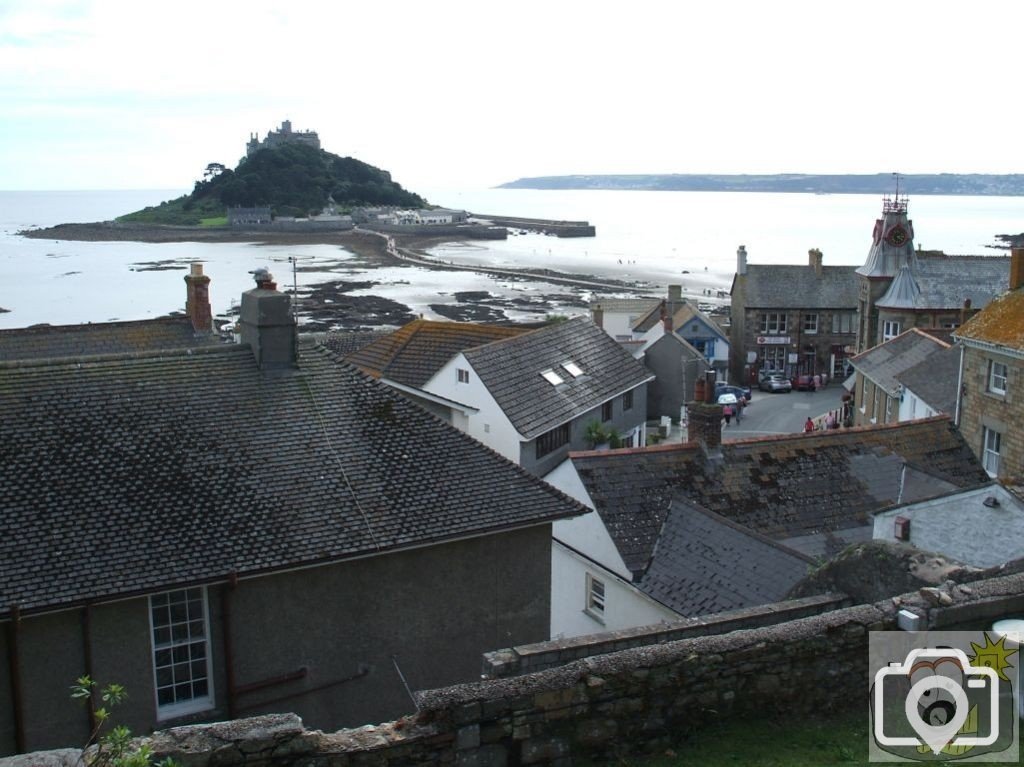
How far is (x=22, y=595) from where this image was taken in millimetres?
11102

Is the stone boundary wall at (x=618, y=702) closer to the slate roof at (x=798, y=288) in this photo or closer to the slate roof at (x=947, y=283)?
the slate roof at (x=947, y=283)

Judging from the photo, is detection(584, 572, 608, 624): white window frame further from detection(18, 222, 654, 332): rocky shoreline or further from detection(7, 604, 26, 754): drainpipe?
detection(18, 222, 654, 332): rocky shoreline

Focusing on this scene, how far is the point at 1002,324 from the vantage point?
27.9m

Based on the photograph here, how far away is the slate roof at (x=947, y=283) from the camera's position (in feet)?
160

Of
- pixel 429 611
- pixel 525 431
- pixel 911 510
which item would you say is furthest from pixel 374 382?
pixel 525 431

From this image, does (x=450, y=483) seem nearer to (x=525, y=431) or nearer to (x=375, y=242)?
(x=525, y=431)

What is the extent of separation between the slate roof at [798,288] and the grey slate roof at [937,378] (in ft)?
76.5

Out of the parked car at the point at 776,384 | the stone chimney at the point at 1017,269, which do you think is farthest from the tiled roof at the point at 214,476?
the parked car at the point at 776,384

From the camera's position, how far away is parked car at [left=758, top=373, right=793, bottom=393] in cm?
5441

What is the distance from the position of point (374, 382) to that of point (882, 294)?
4221 cm

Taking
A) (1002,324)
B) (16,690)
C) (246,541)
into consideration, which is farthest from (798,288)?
(16,690)

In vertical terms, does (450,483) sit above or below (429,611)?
above

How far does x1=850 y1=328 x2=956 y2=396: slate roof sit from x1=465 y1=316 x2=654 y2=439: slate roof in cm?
893

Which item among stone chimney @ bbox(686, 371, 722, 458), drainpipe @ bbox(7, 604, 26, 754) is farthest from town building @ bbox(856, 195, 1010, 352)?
drainpipe @ bbox(7, 604, 26, 754)
